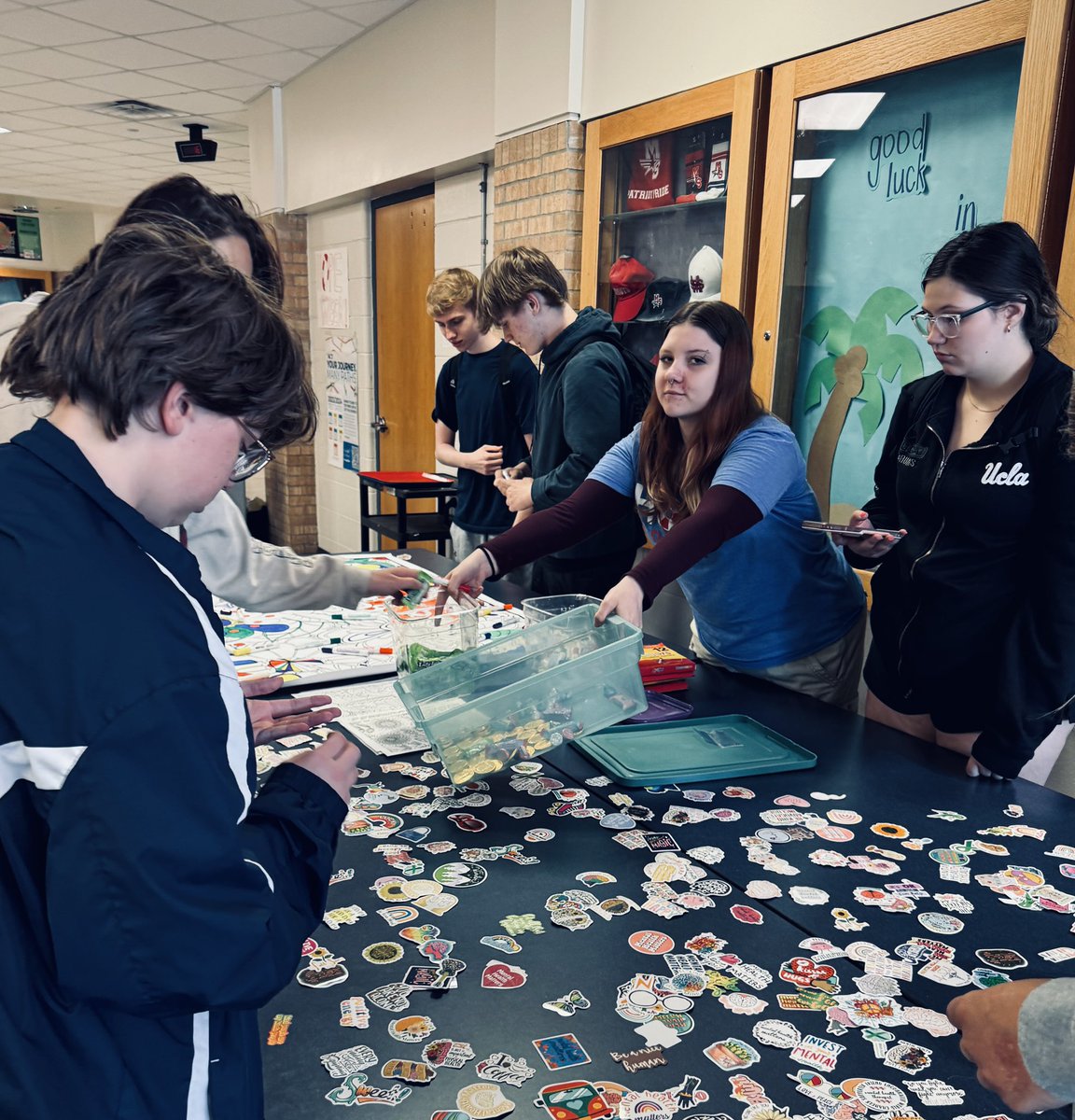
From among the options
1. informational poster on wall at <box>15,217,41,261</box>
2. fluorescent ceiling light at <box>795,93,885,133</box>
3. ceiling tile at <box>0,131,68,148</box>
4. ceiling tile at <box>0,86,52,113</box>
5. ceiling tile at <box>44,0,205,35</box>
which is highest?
ceiling tile at <box>44,0,205,35</box>

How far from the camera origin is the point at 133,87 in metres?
5.70

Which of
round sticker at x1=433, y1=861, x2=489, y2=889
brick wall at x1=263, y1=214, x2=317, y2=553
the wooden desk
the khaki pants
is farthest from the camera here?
brick wall at x1=263, y1=214, x2=317, y2=553

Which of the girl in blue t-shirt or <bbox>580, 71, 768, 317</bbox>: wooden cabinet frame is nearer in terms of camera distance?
the girl in blue t-shirt

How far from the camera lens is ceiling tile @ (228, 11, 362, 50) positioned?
4668 mm

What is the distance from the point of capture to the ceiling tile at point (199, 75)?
5363mm

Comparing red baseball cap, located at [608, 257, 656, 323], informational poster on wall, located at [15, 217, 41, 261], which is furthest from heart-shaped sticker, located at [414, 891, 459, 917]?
informational poster on wall, located at [15, 217, 41, 261]

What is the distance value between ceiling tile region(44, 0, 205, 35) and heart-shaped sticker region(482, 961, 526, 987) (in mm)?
4829

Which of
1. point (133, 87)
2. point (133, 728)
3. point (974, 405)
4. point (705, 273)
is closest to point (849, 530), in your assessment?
point (974, 405)

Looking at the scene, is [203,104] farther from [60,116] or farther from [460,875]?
[460,875]

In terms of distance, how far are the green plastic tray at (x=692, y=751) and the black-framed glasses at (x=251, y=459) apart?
0.78 m

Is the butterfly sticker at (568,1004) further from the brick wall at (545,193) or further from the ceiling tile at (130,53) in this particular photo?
the ceiling tile at (130,53)

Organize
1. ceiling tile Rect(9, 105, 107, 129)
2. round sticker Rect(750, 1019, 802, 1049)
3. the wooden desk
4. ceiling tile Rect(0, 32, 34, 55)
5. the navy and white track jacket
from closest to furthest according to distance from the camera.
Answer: the navy and white track jacket
round sticker Rect(750, 1019, 802, 1049)
the wooden desk
ceiling tile Rect(0, 32, 34, 55)
ceiling tile Rect(9, 105, 107, 129)

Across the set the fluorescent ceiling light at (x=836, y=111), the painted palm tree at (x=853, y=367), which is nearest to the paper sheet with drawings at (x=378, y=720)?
the painted palm tree at (x=853, y=367)

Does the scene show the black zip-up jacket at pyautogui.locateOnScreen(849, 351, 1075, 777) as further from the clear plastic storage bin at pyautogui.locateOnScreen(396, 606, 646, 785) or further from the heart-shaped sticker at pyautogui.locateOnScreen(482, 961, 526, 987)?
the heart-shaped sticker at pyautogui.locateOnScreen(482, 961, 526, 987)
